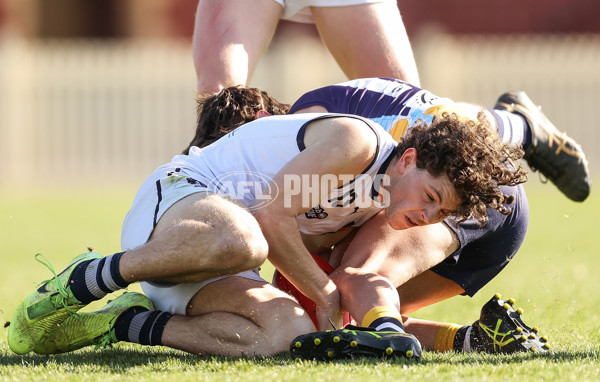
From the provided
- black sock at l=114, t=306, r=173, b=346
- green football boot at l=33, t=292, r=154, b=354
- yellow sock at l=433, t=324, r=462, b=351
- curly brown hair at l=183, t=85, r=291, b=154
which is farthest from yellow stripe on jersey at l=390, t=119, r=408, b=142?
green football boot at l=33, t=292, r=154, b=354

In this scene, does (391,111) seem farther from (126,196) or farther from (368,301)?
(126,196)

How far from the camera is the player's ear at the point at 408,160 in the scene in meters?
3.45

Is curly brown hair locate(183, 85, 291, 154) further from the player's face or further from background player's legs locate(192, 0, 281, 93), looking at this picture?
the player's face

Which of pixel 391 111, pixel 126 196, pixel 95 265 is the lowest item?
pixel 126 196

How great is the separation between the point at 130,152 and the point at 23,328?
1055 cm

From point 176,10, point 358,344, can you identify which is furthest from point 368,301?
point 176,10

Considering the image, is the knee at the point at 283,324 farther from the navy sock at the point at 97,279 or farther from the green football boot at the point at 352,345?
the navy sock at the point at 97,279

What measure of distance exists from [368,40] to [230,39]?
0.70m

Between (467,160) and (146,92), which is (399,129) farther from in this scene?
(146,92)

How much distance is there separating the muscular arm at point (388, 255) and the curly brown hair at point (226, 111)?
854 millimetres

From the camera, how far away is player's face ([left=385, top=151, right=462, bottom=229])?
338 centimetres

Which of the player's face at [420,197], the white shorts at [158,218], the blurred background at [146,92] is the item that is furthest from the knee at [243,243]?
the blurred background at [146,92]

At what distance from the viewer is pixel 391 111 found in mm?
4184

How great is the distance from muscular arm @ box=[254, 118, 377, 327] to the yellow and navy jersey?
0.69 m
